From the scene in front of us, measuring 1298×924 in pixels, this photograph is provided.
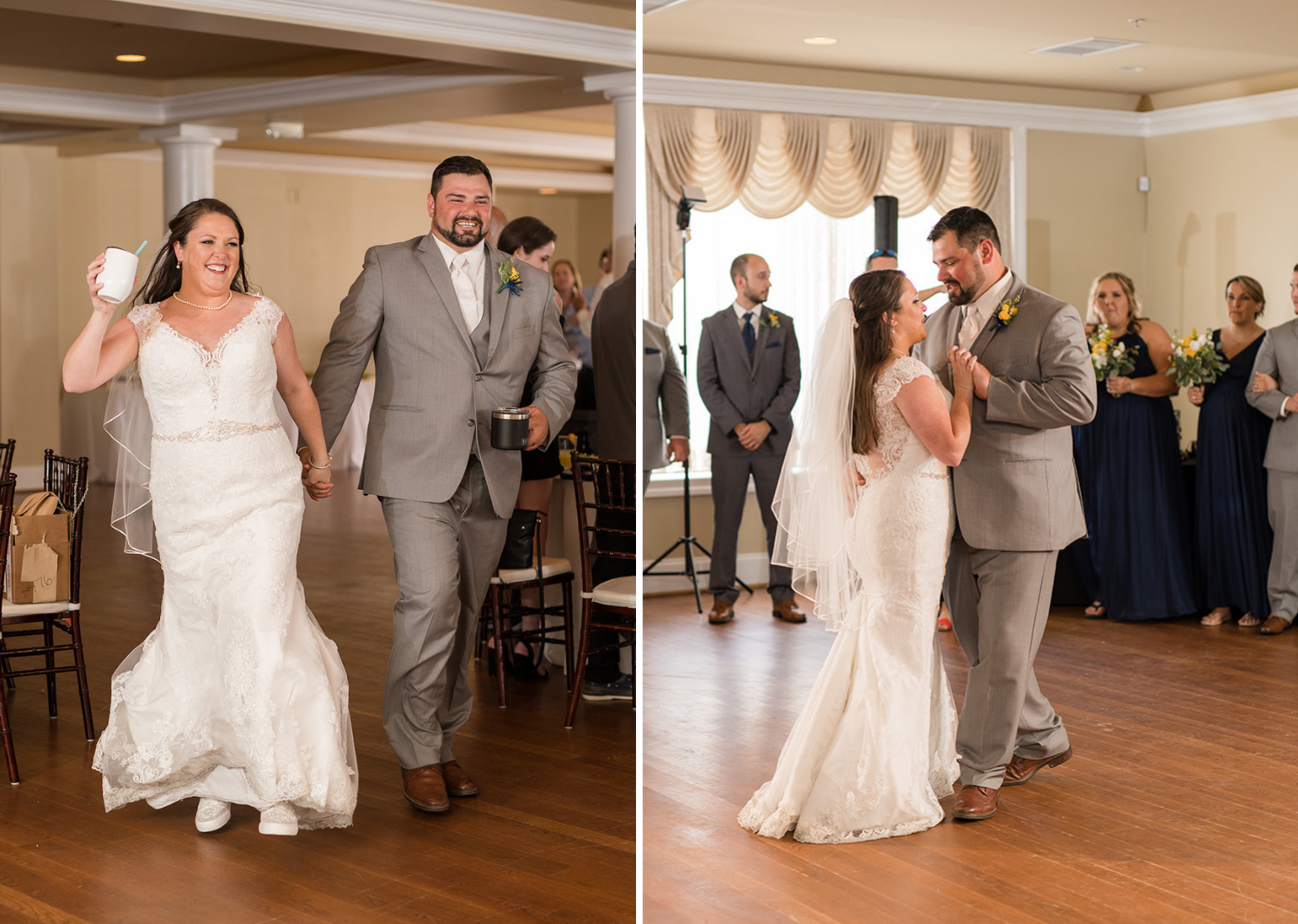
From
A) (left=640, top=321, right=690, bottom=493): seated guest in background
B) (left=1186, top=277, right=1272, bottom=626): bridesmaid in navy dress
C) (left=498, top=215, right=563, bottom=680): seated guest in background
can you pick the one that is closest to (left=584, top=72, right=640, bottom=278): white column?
(left=640, top=321, right=690, bottom=493): seated guest in background

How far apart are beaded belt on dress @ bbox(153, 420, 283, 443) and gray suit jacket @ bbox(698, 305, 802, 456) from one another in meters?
2.84

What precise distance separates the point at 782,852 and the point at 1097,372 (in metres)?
3.58

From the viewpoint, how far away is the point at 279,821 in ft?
10.2

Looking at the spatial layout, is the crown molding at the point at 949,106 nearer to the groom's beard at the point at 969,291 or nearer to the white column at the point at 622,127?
the white column at the point at 622,127

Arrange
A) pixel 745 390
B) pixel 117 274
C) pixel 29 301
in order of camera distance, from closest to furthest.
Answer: pixel 117 274
pixel 29 301
pixel 745 390

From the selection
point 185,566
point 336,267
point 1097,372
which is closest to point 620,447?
point 185,566

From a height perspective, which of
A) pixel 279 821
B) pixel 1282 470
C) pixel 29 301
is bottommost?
pixel 279 821

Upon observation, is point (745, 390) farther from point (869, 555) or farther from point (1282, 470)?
point (869, 555)

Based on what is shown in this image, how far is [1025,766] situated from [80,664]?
2.56 m

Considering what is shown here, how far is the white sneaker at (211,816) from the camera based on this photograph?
124 inches

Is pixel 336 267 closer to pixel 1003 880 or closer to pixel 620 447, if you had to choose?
pixel 620 447

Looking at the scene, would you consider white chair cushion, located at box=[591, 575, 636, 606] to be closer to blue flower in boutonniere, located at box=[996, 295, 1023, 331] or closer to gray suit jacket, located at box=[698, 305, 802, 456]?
blue flower in boutonniere, located at box=[996, 295, 1023, 331]

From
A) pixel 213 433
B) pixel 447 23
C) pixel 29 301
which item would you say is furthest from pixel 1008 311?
pixel 29 301

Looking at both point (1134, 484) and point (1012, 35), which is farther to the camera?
point (1134, 484)
